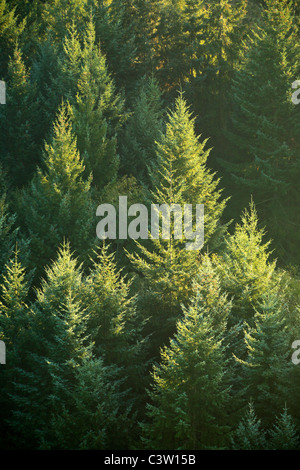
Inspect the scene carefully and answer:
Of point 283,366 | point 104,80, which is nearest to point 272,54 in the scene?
point 104,80

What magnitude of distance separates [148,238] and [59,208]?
5.47m

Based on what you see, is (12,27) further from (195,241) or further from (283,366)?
(283,366)

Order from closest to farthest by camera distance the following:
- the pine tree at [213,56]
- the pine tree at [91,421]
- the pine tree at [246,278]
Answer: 1. the pine tree at [91,421]
2. the pine tree at [246,278]
3. the pine tree at [213,56]

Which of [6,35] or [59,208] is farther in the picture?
[6,35]

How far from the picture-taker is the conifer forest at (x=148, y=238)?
1666 cm

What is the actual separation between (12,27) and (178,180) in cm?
2367

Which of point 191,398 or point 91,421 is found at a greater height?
point 191,398

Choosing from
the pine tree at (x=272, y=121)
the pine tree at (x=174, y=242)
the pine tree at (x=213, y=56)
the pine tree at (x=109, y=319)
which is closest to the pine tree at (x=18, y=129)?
the pine tree at (x=174, y=242)

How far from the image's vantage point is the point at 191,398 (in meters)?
16.5

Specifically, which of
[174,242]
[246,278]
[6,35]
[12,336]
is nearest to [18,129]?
[6,35]

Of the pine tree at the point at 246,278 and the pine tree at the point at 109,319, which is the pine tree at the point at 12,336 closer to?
the pine tree at the point at 109,319

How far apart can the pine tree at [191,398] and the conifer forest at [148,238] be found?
0.24 ft

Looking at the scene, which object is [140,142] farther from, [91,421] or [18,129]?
[91,421]

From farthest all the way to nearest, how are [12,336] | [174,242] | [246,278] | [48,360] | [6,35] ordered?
[6,35], [174,242], [246,278], [12,336], [48,360]
